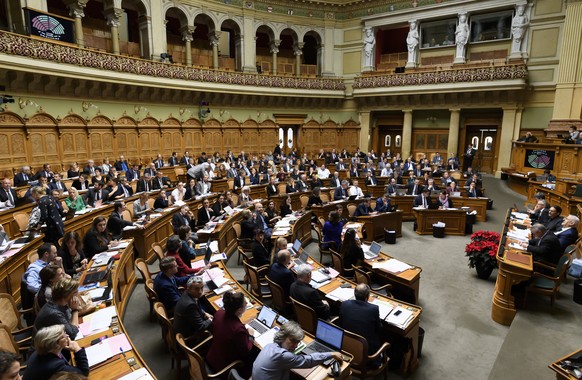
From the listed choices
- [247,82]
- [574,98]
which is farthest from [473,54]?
[247,82]

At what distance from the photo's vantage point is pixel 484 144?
2038cm

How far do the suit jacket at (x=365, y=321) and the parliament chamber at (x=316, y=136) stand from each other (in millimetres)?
→ 320

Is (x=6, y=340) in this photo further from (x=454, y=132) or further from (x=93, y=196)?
(x=454, y=132)

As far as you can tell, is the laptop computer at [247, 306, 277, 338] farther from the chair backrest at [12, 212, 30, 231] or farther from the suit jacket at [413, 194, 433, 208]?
the suit jacket at [413, 194, 433, 208]

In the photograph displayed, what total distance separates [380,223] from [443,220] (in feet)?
7.42

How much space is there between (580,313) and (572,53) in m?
16.4

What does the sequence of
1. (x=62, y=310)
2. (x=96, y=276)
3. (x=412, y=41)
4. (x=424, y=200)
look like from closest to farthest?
(x=62, y=310), (x=96, y=276), (x=424, y=200), (x=412, y=41)

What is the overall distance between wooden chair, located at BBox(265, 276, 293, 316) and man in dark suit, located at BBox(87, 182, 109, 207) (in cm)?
635

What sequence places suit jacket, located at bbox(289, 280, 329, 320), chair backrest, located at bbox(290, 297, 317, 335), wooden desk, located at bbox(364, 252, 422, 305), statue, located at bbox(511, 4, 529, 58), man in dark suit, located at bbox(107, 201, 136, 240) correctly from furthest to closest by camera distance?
statue, located at bbox(511, 4, 529, 58) < man in dark suit, located at bbox(107, 201, 136, 240) < wooden desk, located at bbox(364, 252, 422, 305) < suit jacket, located at bbox(289, 280, 329, 320) < chair backrest, located at bbox(290, 297, 317, 335)

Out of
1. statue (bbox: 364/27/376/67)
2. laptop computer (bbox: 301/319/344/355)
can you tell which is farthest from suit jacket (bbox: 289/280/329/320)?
statue (bbox: 364/27/376/67)

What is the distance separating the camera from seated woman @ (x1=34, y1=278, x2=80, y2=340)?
3.47 m

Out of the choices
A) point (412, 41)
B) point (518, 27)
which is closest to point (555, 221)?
point (518, 27)

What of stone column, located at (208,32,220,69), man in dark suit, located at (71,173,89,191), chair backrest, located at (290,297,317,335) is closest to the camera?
chair backrest, located at (290,297,317,335)

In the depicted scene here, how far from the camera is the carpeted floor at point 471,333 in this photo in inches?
181
